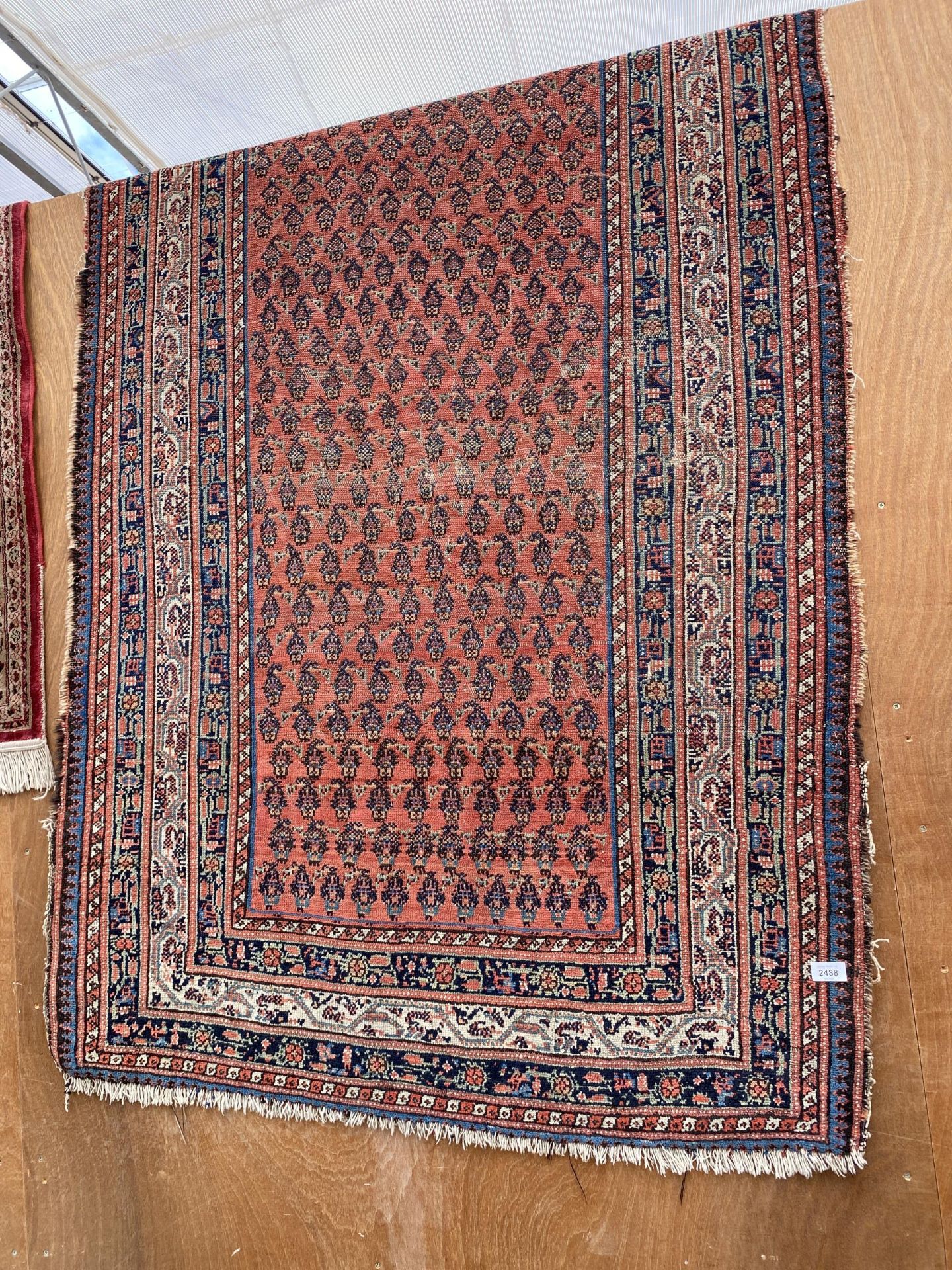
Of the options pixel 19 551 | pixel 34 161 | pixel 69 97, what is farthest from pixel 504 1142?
pixel 34 161

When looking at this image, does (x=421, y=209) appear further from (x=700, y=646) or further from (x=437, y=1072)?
(x=437, y=1072)

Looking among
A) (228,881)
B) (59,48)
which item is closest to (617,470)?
(228,881)

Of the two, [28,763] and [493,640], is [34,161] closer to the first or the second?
[28,763]

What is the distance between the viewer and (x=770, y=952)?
4.50 ft

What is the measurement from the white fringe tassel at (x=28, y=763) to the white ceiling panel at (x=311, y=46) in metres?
1.63

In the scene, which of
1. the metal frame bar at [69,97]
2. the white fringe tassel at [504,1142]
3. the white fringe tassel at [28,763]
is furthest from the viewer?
the metal frame bar at [69,97]

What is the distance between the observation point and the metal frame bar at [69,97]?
188 centimetres

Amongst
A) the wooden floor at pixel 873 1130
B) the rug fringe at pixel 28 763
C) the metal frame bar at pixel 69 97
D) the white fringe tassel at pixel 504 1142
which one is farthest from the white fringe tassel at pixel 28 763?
the metal frame bar at pixel 69 97

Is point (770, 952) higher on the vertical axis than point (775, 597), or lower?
lower

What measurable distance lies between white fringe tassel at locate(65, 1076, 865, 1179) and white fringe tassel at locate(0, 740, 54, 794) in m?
0.62

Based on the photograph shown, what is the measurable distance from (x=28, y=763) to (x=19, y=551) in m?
0.47

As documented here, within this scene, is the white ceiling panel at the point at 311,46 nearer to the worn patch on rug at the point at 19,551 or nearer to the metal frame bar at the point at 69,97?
the metal frame bar at the point at 69,97

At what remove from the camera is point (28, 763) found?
1723 millimetres

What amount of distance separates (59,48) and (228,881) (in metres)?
1.98
